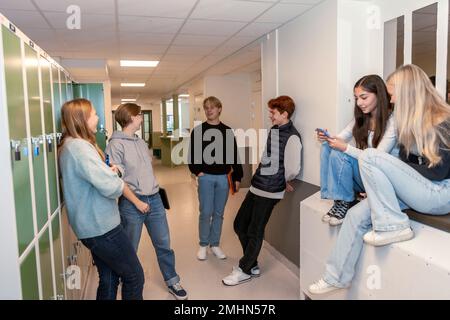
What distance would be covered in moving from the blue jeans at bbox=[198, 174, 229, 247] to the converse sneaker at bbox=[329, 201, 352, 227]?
5.07ft

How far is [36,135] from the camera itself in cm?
169

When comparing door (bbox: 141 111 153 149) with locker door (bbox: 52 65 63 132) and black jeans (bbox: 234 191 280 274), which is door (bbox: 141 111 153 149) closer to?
black jeans (bbox: 234 191 280 274)

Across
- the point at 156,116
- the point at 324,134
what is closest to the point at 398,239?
the point at 324,134

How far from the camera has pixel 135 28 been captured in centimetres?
346

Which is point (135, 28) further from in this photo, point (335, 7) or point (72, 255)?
point (72, 255)

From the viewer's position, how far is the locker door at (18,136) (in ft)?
4.31

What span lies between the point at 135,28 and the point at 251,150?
402 centimetres

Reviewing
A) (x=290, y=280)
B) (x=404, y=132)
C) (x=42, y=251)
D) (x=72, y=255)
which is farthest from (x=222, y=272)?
(x=404, y=132)

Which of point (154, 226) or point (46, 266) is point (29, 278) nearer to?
point (46, 266)

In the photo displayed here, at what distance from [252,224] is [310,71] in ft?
4.71

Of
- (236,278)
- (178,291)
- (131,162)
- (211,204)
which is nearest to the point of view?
(131,162)

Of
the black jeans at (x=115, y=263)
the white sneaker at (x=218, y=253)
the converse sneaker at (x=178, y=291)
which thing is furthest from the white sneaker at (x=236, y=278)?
the black jeans at (x=115, y=263)

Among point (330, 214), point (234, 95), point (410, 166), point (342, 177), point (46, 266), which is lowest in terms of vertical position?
point (46, 266)

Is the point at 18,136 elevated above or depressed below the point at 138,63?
below
